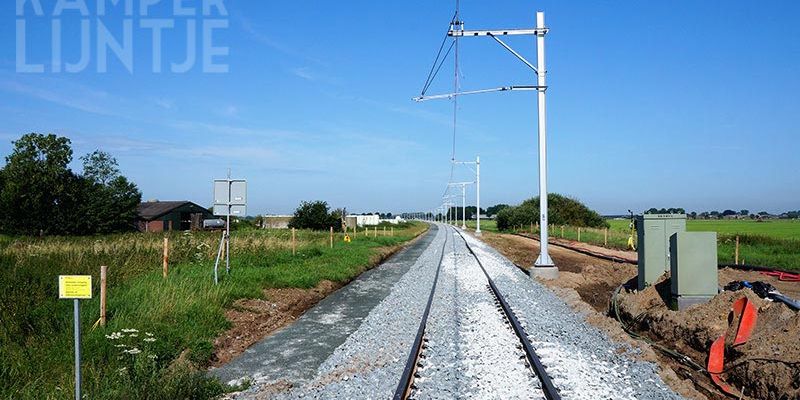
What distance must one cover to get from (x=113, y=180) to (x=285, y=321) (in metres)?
90.5

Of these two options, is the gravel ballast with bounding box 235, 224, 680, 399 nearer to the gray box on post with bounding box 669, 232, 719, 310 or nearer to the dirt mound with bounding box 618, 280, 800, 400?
the dirt mound with bounding box 618, 280, 800, 400

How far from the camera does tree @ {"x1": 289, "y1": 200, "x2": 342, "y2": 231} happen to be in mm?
65125

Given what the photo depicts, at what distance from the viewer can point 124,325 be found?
31.6ft

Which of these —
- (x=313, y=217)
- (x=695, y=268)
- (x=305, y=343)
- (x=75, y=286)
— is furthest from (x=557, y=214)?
(x=75, y=286)

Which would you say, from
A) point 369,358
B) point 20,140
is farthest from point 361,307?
point 20,140

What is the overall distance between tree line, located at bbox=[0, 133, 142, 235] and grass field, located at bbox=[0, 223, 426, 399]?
54392 mm

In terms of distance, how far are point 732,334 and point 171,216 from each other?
8167cm

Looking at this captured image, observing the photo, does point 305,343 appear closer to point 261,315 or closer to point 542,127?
point 261,315

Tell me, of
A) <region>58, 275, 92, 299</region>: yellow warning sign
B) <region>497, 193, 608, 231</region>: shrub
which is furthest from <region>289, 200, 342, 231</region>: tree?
<region>58, 275, 92, 299</region>: yellow warning sign

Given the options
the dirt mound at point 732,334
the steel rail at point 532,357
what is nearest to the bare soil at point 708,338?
the dirt mound at point 732,334

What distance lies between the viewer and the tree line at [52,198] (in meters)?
64.8

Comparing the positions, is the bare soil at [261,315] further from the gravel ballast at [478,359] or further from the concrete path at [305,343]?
the gravel ballast at [478,359]

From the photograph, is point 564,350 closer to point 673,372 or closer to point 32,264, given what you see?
point 673,372

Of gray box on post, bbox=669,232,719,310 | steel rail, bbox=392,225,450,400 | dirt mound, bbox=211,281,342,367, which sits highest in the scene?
gray box on post, bbox=669,232,719,310
